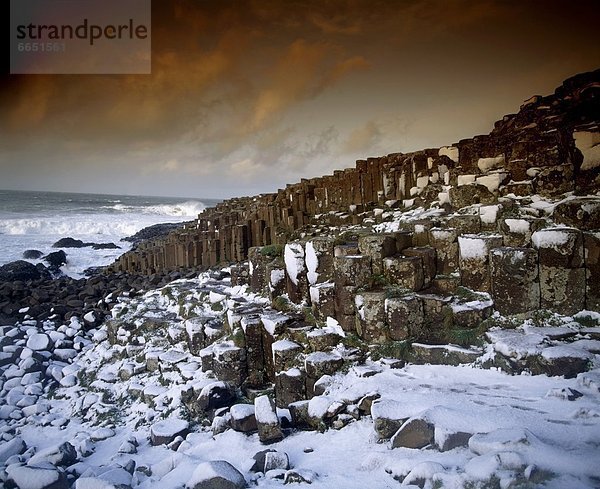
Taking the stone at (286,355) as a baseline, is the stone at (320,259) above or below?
above

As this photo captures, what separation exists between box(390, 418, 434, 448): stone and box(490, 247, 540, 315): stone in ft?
6.37

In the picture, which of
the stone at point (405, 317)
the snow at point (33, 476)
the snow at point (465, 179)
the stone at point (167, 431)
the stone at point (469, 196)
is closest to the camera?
the snow at point (33, 476)

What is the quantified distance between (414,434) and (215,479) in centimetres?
150

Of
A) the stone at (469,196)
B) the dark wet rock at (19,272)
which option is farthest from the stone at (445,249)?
the dark wet rock at (19,272)

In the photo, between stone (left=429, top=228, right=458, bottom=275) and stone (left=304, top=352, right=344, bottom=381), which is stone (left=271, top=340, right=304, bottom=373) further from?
stone (left=429, top=228, right=458, bottom=275)

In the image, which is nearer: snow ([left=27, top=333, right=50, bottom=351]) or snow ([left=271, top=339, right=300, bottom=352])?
snow ([left=271, top=339, right=300, bottom=352])

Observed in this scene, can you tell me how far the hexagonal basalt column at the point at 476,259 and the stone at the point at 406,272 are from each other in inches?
19.3

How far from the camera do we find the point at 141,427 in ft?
15.0

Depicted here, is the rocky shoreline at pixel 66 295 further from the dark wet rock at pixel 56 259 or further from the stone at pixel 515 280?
the stone at pixel 515 280

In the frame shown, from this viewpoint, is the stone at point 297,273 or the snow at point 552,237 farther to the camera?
the stone at point 297,273

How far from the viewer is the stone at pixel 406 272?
442cm

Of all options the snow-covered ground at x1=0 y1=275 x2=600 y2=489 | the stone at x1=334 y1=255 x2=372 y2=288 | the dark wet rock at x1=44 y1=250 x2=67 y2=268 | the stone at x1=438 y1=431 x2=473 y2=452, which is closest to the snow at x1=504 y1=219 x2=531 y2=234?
the snow-covered ground at x1=0 y1=275 x2=600 y2=489

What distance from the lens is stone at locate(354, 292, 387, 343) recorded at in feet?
14.0

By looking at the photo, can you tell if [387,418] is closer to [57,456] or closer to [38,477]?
[38,477]
